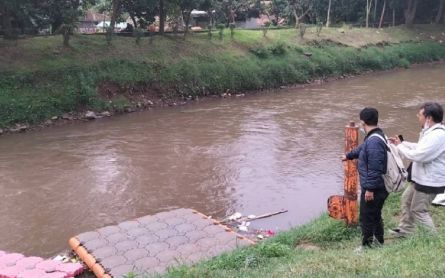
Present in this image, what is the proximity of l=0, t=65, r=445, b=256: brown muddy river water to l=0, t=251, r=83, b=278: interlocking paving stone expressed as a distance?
0.92 m

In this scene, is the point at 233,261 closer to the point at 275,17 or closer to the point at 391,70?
the point at 391,70

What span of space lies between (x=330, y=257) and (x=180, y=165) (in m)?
7.20

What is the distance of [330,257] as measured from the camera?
4938 millimetres

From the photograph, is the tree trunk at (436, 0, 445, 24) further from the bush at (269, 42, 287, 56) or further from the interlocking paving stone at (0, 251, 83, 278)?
the interlocking paving stone at (0, 251, 83, 278)

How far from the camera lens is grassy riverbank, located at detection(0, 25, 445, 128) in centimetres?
1700

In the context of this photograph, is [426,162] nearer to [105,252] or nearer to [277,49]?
[105,252]

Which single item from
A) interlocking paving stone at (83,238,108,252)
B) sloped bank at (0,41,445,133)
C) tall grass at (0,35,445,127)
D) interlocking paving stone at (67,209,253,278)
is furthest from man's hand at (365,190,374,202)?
tall grass at (0,35,445,127)

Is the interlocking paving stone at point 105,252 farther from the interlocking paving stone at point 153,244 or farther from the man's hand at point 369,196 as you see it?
the man's hand at point 369,196

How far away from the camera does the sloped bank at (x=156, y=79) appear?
1653cm

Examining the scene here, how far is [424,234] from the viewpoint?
17.7 feet

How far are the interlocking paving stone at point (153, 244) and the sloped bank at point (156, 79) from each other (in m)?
9.51

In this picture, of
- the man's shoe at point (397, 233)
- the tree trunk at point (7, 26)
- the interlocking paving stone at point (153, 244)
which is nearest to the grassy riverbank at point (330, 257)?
the man's shoe at point (397, 233)

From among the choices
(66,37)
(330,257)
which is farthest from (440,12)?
(330,257)

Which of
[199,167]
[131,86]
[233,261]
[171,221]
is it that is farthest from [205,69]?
[233,261]
